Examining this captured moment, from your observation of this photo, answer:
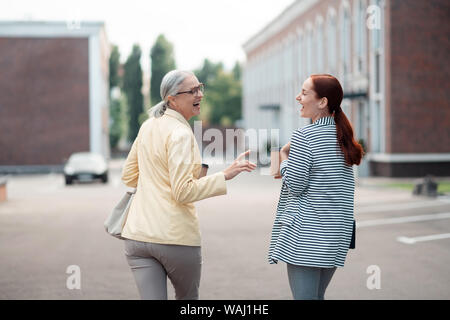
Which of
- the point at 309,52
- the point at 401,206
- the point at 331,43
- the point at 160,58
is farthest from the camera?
the point at 160,58

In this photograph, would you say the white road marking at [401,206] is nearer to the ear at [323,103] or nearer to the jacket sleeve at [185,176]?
the ear at [323,103]

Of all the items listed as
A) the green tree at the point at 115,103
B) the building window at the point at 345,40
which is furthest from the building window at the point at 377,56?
the green tree at the point at 115,103

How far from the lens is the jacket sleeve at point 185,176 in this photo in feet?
10.7

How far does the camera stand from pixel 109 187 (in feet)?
79.8

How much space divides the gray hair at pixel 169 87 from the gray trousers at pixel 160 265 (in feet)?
2.25

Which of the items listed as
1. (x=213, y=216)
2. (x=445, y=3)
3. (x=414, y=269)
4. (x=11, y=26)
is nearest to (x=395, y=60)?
(x=445, y=3)

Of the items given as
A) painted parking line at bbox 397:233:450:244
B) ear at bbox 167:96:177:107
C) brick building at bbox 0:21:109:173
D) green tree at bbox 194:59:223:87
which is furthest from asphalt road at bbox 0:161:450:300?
green tree at bbox 194:59:223:87

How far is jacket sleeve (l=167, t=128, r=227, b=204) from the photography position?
3270mm

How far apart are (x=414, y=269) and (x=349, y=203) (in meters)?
4.66

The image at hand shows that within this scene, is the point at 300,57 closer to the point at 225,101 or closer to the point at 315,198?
Result: the point at 315,198

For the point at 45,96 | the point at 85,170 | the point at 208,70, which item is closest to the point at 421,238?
the point at 85,170

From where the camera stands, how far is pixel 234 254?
9.03 m

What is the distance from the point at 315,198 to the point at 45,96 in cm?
3759

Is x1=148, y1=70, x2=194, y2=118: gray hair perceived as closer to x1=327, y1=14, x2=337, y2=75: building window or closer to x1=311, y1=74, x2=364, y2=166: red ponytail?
x1=311, y1=74, x2=364, y2=166: red ponytail
